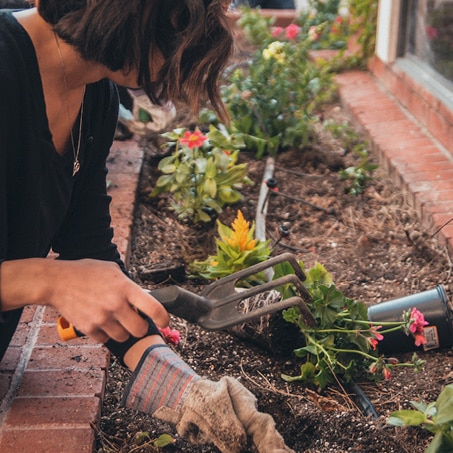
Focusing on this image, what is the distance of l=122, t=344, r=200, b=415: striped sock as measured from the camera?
1.85m

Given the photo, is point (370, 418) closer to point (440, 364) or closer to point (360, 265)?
point (440, 364)

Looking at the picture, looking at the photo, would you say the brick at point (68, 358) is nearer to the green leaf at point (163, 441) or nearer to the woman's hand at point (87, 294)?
the green leaf at point (163, 441)

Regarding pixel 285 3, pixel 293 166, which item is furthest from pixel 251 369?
pixel 285 3

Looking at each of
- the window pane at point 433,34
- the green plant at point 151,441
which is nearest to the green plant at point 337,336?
the green plant at point 151,441

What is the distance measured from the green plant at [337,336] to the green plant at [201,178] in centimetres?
106

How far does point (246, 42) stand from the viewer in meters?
5.69

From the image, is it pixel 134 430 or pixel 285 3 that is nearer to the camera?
pixel 134 430

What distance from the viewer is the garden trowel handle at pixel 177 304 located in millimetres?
1627

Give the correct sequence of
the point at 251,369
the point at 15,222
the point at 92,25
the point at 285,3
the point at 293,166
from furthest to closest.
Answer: the point at 285,3
the point at 293,166
the point at 251,369
the point at 15,222
the point at 92,25

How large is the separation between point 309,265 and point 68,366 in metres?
1.09

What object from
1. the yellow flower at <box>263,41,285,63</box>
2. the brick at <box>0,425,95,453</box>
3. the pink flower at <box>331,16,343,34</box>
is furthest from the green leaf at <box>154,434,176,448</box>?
the pink flower at <box>331,16,343,34</box>

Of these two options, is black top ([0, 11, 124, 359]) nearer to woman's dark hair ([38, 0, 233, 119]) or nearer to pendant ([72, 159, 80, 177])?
A: pendant ([72, 159, 80, 177])

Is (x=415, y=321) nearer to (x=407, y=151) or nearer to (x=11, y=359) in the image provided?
(x=11, y=359)

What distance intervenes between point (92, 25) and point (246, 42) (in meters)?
4.23
